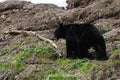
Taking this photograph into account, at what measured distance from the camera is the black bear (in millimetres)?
12039

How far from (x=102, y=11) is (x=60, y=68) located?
543 cm

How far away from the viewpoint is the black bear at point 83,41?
474 inches

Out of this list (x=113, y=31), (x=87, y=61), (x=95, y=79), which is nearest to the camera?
(x=95, y=79)

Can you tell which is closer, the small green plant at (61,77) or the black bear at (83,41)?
the small green plant at (61,77)

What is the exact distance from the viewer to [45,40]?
14836mm

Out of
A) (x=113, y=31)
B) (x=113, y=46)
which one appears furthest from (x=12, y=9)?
(x=113, y=46)

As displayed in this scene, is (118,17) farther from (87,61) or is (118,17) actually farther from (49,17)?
(87,61)

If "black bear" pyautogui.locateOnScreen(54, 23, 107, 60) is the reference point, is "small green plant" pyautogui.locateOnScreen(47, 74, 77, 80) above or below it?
below

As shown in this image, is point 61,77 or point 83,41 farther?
point 83,41

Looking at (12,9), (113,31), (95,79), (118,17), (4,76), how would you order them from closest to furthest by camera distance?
(95,79), (4,76), (113,31), (118,17), (12,9)

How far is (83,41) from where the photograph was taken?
12188mm

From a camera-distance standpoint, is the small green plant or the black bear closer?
the small green plant

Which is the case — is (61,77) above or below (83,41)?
below

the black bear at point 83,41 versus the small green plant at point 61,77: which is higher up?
the black bear at point 83,41
